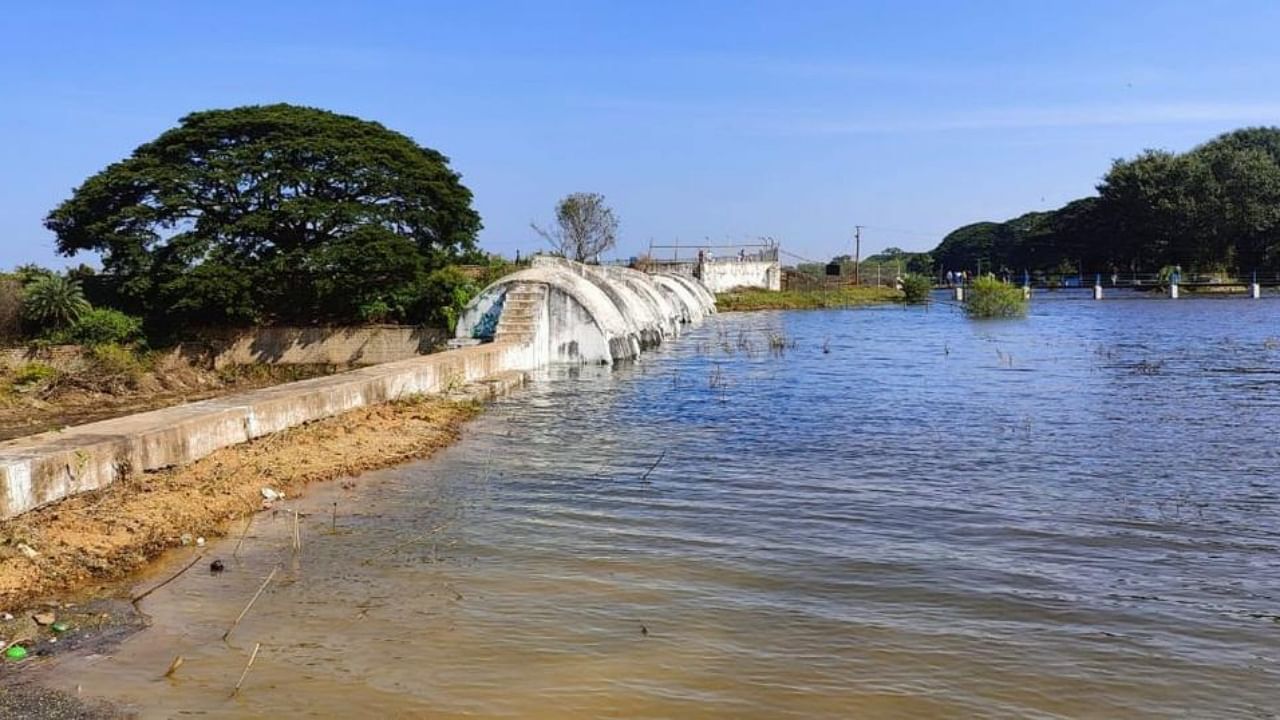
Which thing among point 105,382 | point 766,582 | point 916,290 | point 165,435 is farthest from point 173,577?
point 916,290

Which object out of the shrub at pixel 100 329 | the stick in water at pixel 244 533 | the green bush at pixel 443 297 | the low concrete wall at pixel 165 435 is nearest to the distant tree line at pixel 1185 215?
the green bush at pixel 443 297

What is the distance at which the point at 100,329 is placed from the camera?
73.8ft

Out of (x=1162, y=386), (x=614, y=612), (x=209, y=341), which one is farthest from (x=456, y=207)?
(x=614, y=612)

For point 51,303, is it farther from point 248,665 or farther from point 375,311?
point 248,665

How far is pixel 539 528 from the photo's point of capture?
23.9 ft

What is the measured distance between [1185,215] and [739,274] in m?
32.1

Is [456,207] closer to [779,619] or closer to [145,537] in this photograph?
[145,537]

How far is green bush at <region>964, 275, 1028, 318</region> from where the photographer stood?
40750mm

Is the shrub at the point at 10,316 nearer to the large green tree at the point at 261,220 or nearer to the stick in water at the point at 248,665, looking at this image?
the large green tree at the point at 261,220

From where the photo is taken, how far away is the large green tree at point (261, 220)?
22766 millimetres

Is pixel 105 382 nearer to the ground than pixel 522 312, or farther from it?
nearer to the ground

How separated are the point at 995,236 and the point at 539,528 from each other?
119 metres

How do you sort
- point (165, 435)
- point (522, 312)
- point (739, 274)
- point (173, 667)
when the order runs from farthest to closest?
point (739, 274), point (522, 312), point (165, 435), point (173, 667)

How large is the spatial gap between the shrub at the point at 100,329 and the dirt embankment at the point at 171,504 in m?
13.7
